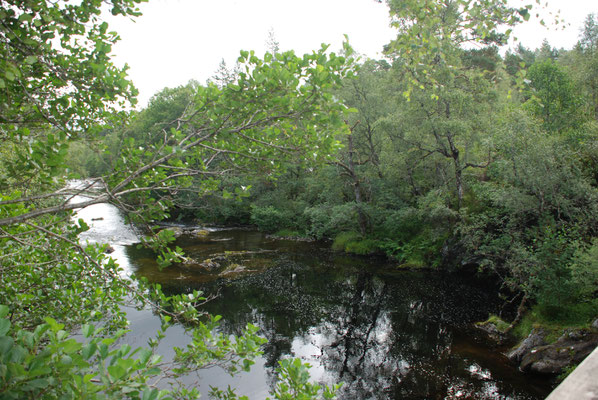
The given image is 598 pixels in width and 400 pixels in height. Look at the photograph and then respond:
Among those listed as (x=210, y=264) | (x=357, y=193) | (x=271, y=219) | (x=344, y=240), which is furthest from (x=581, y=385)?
(x=271, y=219)

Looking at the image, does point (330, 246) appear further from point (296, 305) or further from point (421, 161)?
point (296, 305)

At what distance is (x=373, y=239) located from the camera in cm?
2123

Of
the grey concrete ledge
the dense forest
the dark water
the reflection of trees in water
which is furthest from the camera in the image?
the reflection of trees in water

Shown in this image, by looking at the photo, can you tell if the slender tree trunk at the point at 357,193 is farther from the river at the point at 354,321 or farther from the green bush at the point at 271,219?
the green bush at the point at 271,219

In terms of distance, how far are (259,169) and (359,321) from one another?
9456 millimetres

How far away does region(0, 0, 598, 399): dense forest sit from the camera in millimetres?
2715

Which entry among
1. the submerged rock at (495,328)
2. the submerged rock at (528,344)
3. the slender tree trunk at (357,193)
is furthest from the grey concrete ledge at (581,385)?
the slender tree trunk at (357,193)

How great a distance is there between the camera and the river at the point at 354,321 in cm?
830

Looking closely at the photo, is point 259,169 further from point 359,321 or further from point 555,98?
point 555,98

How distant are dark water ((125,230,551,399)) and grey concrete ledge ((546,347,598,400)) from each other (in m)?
7.60

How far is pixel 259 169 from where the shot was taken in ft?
13.5

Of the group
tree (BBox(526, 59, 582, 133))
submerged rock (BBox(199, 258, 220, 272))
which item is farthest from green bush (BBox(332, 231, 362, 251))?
tree (BBox(526, 59, 582, 133))

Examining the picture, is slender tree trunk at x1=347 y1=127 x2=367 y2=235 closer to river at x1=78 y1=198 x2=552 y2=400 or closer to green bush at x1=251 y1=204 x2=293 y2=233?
river at x1=78 y1=198 x2=552 y2=400

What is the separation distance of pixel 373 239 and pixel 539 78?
11992 millimetres
